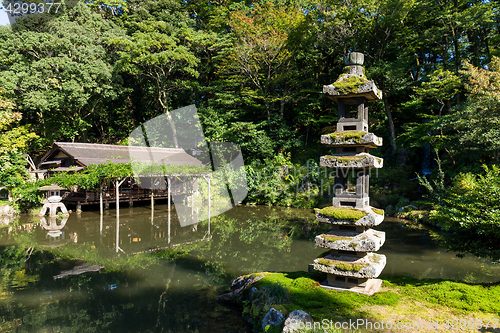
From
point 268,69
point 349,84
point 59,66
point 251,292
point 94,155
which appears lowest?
point 251,292

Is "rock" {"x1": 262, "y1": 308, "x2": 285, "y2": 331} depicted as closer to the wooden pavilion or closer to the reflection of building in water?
the reflection of building in water

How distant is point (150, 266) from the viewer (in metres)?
9.07

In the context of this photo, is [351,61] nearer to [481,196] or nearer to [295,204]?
[481,196]

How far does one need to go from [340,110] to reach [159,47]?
19.7 meters

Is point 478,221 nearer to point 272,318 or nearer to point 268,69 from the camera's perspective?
point 272,318

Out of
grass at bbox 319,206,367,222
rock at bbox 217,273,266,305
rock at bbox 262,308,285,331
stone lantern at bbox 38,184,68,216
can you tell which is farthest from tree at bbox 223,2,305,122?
rock at bbox 262,308,285,331

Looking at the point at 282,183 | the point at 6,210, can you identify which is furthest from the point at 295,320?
the point at 6,210

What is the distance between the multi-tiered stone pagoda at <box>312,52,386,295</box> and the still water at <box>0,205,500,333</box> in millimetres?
2219

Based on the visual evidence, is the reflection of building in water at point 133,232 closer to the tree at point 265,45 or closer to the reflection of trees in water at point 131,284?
the reflection of trees in water at point 131,284

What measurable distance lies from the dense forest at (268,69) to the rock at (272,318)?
13.2m

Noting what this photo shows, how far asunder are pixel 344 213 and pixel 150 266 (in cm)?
628

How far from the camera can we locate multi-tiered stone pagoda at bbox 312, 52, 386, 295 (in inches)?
215

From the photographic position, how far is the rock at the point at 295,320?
457 cm

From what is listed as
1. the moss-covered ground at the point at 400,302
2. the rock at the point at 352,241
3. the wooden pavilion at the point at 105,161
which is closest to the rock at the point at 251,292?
the moss-covered ground at the point at 400,302
